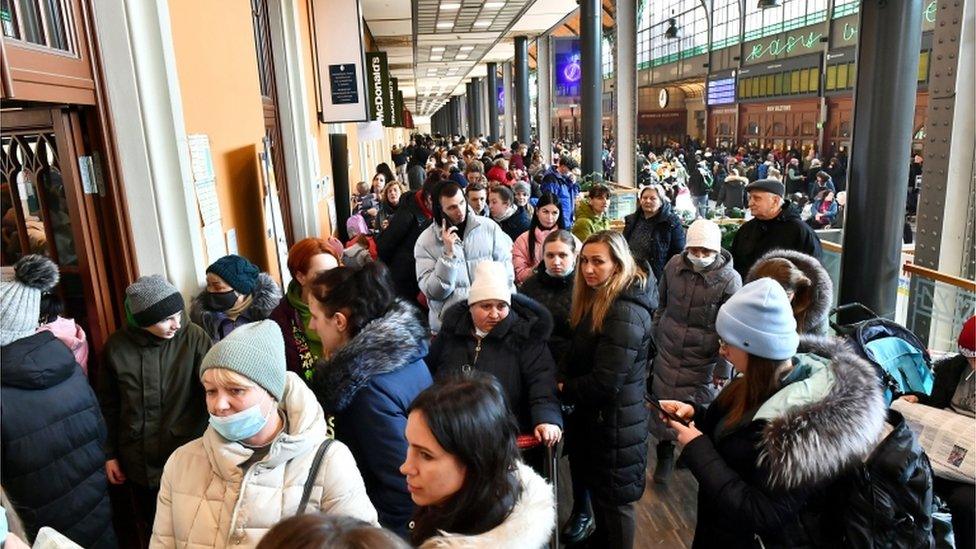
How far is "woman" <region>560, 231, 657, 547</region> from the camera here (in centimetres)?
270

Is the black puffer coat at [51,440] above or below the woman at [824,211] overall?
above

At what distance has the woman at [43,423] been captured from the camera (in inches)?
79.7

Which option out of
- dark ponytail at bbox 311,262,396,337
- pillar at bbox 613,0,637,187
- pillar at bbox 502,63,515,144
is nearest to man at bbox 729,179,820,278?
dark ponytail at bbox 311,262,396,337

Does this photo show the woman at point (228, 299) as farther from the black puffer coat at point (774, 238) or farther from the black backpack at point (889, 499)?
the black puffer coat at point (774, 238)

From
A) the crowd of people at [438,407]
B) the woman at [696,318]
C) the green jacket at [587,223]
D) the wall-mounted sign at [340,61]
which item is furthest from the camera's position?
the wall-mounted sign at [340,61]

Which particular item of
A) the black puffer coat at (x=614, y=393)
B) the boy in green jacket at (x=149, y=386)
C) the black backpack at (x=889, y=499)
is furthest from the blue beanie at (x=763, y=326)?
the boy in green jacket at (x=149, y=386)

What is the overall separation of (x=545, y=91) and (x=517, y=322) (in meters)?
15.9

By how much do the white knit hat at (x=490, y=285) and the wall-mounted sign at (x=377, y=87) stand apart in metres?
6.06

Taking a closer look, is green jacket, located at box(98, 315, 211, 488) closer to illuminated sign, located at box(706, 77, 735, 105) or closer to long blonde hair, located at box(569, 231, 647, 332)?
long blonde hair, located at box(569, 231, 647, 332)

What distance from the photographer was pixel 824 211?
10.4m

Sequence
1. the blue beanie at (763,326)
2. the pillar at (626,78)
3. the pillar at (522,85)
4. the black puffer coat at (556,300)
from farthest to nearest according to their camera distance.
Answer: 1. the pillar at (522,85)
2. the pillar at (626,78)
3. the black puffer coat at (556,300)
4. the blue beanie at (763,326)

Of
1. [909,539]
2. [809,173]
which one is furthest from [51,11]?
[809,173]

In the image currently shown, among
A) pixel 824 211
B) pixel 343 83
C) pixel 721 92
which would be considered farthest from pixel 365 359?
pixel 721 92

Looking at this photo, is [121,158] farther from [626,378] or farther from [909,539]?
[909,539]
